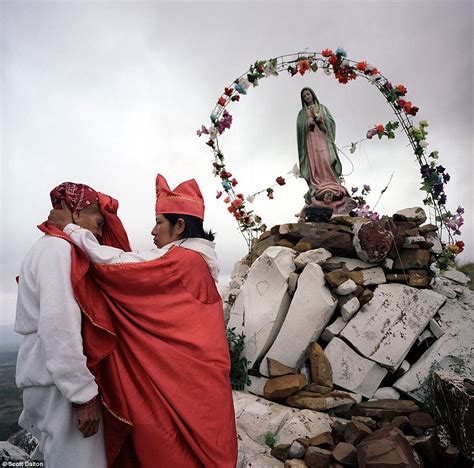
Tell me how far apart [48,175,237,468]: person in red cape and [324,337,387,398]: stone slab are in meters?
2.48

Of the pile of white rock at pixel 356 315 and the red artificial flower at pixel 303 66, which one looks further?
the red artificial flower at pixel 303 66

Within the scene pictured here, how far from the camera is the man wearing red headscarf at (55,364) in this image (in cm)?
159

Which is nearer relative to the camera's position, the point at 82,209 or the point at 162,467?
the point at 162,467

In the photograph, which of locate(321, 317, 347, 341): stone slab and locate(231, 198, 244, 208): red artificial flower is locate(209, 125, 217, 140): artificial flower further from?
locate(321, 317, 347, 341): stone slab

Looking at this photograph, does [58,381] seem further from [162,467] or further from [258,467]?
[258,467]

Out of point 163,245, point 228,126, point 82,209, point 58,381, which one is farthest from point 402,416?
point 228,126

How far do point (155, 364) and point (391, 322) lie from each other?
3.55m

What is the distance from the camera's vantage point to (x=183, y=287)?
2062 millimetres

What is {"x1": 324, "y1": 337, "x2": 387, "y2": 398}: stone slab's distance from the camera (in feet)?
13.1

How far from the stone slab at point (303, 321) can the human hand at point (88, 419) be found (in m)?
2.88

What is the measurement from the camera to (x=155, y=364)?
1.87 m

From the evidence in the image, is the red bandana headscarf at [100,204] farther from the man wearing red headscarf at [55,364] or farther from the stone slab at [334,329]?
the stone slab at [334,329]

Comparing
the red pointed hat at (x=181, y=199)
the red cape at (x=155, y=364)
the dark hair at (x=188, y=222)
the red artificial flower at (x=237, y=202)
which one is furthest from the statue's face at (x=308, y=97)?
the red cape at (x=155, y=364)

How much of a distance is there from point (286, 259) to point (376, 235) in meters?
1.38
